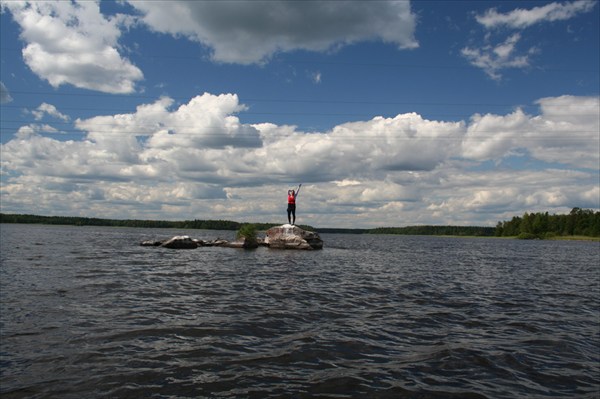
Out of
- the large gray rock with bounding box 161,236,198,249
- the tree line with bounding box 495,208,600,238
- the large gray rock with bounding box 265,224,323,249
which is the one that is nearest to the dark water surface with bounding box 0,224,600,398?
the large gray rock with bounding box 265,224,323,249

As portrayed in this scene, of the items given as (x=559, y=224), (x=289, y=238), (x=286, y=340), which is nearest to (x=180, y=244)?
(x=289, y=238)

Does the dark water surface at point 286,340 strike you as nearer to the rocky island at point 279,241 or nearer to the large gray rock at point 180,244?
the rocky island at point 279,241

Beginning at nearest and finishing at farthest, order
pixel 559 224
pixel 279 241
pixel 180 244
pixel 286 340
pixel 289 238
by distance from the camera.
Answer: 1. pixel 286 340
2. pixel 289 238
3. pixel 279 241
4. pixel 180 244
5. pixel 559 224

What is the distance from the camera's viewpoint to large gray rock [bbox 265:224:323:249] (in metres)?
43.5

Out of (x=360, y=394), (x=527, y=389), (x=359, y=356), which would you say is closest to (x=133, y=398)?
(x=360, y=394)

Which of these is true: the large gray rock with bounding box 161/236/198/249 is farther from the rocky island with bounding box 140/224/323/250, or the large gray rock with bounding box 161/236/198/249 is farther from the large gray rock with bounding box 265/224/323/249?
the large gray rock with bounding box 265/224/323/249

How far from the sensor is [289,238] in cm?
4356

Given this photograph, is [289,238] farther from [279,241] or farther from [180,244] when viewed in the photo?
[180,244]

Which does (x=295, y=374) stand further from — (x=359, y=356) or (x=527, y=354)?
(x=527, y=354)

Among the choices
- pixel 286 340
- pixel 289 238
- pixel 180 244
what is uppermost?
pixel 289 238

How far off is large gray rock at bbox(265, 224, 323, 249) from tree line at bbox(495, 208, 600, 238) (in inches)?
6141

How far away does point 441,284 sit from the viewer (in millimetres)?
→ 21547

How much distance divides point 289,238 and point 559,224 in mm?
179895

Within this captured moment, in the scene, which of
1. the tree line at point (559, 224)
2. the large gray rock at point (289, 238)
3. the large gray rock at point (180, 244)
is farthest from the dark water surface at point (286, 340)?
the tree line at point (559, 224)
